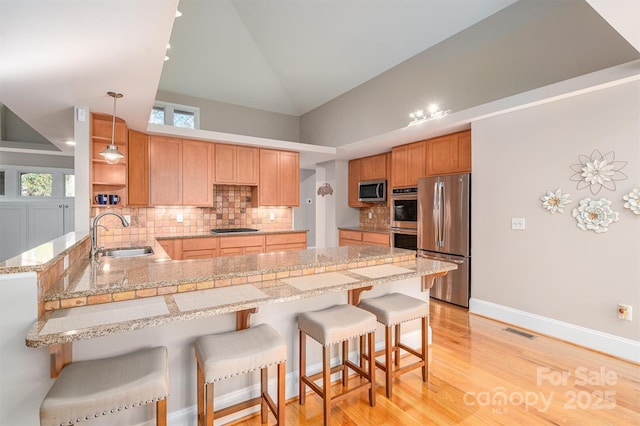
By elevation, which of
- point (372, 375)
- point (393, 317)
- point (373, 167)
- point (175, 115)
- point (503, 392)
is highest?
point (175, 115)

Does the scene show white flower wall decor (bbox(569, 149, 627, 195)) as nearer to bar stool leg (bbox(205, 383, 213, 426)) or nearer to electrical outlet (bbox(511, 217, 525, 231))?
electrical outlet (bbox(511, 217, 525, 231))

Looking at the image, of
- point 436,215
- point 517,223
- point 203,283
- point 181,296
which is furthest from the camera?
point 436,215

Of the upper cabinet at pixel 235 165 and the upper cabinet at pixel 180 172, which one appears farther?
the upper cabinet at pixel 235 165

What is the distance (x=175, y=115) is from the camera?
5672 millimetres

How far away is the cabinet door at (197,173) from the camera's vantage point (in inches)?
173

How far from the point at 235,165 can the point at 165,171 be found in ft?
3.31

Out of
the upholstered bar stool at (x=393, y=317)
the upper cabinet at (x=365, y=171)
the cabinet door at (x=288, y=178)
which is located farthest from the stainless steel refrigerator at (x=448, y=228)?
the cabinet door at (x=288, y=178)

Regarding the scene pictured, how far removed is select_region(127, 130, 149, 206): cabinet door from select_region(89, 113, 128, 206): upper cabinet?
0.15 m

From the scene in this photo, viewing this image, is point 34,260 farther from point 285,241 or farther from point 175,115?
point 175,115

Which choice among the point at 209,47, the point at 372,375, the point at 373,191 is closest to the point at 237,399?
the point at 372,375

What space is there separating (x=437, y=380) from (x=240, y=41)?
583 centimetres

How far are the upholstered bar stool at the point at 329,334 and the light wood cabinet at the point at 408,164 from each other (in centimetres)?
298

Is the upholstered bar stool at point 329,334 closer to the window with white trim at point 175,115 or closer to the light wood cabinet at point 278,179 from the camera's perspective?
the light wood cabinet at point 278,179

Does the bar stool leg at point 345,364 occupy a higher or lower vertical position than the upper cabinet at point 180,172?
lower
